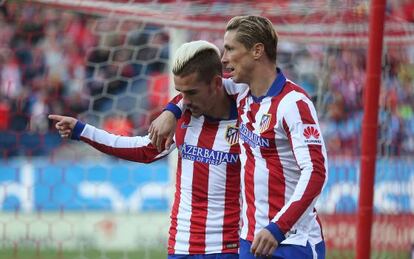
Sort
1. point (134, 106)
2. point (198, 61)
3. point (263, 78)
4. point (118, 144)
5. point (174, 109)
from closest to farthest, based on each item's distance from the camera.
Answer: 1. point (263, 78)
2. point (198, 61)
3. point (174, 109)
4. point (118, 144)
5. point (134, 106)

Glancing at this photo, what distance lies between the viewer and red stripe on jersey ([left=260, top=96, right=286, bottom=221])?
14.0 ft

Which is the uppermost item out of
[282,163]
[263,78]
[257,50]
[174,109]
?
[257,50]

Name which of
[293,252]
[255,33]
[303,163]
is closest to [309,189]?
[303,163]

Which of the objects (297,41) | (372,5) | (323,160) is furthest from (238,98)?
(297,41)

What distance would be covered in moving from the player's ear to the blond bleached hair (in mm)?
299

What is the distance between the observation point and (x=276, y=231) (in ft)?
13.4

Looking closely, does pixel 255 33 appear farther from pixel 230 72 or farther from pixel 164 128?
pixel 164 128

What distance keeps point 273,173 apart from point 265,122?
220 mm

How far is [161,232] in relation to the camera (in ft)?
31.6

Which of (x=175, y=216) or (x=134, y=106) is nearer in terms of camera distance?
(x=175, y=216)

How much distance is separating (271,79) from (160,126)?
1.86ft

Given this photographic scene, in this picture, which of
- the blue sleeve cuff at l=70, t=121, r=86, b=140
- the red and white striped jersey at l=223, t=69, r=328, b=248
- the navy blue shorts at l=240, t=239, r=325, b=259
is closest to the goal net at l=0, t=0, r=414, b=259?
the blue sleeve cuff at l=70, t=121, r=86, b=140

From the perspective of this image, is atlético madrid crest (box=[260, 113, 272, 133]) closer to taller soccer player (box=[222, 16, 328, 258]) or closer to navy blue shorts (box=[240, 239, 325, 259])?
taller soccer player (box=[222, 16, 328, 258])

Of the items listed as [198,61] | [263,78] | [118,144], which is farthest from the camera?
[118,144]
